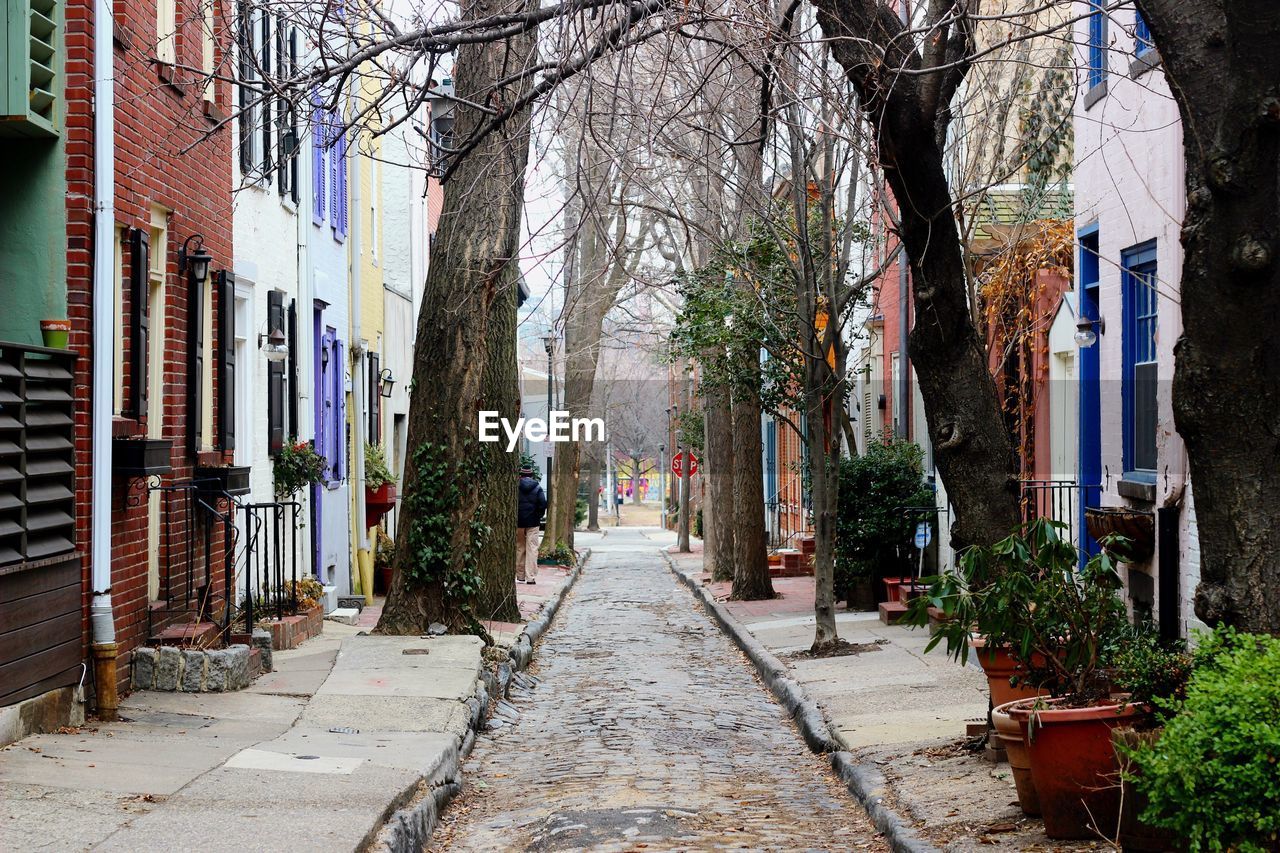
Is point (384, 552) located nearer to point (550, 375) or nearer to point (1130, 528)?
point (1130, 528)

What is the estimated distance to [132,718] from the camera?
9469 mm

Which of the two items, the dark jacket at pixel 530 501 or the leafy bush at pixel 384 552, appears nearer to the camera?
the leafy bush at pixel 384 552

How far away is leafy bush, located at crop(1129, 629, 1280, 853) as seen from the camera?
4.76 metres

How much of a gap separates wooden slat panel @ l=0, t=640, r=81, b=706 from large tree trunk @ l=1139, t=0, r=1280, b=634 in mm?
5951

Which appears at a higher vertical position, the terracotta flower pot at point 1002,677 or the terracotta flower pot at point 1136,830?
the terracotta flower pot at point 1002,677

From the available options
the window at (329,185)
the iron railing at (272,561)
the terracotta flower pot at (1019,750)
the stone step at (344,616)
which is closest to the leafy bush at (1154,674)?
the terracotta flower pot at (1019,750)

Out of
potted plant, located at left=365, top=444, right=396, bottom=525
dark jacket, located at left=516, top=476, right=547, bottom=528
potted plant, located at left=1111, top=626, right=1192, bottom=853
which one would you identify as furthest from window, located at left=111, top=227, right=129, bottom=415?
dark jacket, located at left=516, top=476, right=547, bottom=528

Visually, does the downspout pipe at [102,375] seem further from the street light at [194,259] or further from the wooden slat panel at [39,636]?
the street light at [194,259]

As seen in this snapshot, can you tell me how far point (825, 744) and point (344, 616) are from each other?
8469 mm

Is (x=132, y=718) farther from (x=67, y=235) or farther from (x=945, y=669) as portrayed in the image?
(x=945, y=669)

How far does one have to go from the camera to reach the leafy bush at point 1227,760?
15.6ft

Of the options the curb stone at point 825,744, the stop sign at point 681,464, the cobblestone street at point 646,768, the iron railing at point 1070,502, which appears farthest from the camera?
the stop sign at point 681,464

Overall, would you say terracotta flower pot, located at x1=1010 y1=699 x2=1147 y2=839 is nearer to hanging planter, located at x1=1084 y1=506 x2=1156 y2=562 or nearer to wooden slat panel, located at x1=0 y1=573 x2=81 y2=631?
hanging planter, located at x1=1084 y1=506 x2=1156 y2=562

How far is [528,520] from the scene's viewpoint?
25.6 meters
